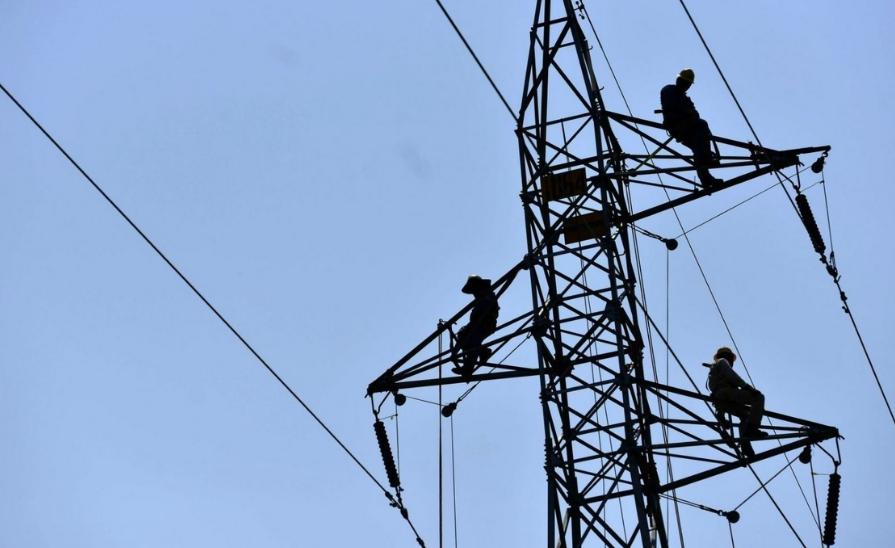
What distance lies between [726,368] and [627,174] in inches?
118

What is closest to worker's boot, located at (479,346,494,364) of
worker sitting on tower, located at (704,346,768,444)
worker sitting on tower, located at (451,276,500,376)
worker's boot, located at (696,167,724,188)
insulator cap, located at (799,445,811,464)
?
worker sitting on tower, located at (451,276,500,376)

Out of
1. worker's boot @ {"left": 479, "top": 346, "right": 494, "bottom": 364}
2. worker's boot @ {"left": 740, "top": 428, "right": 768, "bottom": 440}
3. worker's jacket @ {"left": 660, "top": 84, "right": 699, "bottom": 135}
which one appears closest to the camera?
worker's boot @ {"left": 740, "top": 428, "right": 768, "bottom": 440}

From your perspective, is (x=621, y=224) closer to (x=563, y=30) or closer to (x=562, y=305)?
(x=562, y=305)

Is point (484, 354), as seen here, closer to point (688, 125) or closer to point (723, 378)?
point (723, 378)

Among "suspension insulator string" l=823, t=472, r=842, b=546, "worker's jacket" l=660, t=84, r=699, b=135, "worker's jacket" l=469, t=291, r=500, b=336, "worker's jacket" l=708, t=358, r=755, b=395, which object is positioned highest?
"worker's jacket" l=660, t=84, r=699, b=135

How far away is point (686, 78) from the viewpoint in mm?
20359

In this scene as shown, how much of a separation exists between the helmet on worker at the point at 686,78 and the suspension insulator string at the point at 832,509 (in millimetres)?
5936

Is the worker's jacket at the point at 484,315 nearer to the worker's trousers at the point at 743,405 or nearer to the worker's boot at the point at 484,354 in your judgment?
the worker's boot at the point at 484,354

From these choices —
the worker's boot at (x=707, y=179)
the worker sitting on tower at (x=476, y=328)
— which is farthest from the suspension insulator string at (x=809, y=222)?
the worker sitting on tower at (x=476, y=328)

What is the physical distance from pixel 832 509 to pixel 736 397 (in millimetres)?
1993

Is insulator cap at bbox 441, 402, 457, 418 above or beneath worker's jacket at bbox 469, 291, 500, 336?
beneath

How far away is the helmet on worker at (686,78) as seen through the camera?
20344 mm

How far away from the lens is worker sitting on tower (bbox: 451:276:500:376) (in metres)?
19.2

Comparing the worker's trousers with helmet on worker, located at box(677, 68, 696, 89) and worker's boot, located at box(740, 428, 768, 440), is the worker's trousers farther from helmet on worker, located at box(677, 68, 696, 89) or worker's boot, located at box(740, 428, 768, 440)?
helmet on worker, located at box(677, 68, 696, 89)
